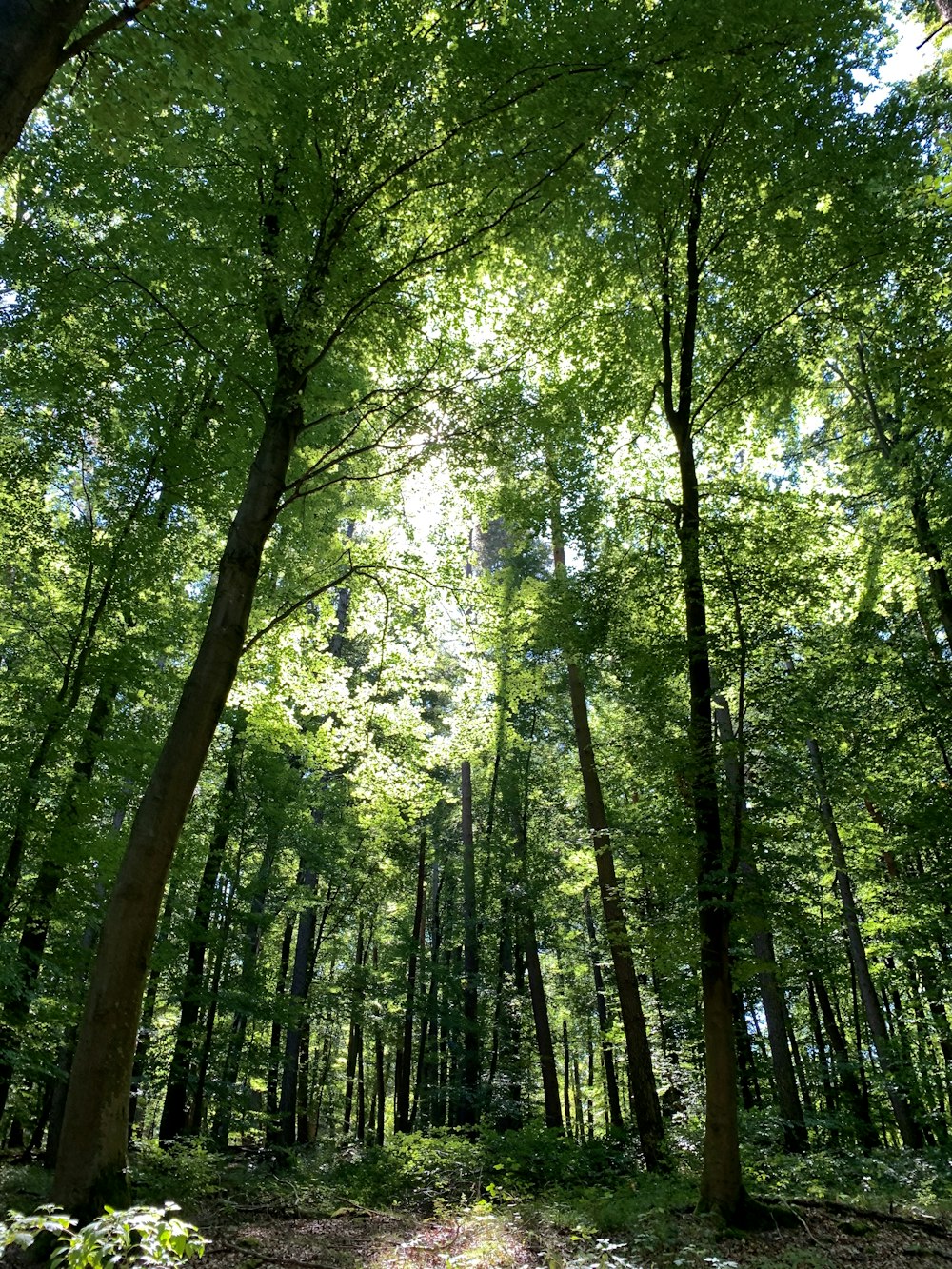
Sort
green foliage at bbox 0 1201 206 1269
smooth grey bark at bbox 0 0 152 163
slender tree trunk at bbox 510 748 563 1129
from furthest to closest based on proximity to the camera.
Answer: slender tree trunk at bbox 510 748 563 1129, smooth grey bark at bbox 0 0 152 163, green foliage at bbox 0 1201 206 1269

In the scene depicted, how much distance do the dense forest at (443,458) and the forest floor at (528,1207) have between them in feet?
2.27

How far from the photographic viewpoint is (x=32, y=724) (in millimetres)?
8570

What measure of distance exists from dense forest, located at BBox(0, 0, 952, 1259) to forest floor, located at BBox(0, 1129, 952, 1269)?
2.27ft

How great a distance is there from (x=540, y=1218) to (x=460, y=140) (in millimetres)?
10493

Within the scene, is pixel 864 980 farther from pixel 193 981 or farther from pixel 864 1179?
pixel 193 981

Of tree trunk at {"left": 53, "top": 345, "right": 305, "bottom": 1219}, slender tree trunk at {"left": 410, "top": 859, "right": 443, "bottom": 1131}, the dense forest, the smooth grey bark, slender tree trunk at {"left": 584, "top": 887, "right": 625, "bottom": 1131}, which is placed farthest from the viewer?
slender tree trunk at {"left": 584, "top": 887, "right": 625, "bottom": 1131}

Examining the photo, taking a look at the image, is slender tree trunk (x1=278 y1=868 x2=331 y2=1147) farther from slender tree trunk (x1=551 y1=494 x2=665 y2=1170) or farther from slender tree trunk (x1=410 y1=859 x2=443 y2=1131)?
slender tree trunk (x1=551 y1=494 x2=665 y2=1170)

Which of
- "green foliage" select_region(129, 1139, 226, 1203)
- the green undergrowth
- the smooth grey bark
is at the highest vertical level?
the smooth grey bark

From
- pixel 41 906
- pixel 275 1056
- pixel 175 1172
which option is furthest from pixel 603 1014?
pixel 41 906

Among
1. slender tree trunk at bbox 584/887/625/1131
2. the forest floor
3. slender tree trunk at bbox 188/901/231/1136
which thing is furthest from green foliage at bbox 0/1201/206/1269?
slender tree trunk at bbox 584/887/625/1131

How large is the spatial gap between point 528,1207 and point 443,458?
27.8 ft

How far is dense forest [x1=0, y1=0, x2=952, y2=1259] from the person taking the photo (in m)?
6.04

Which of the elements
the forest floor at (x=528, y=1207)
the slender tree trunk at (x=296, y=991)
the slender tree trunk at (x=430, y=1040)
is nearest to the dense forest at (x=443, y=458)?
the forest floor at (x=528, y=1207)

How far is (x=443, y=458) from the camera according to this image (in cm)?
827
